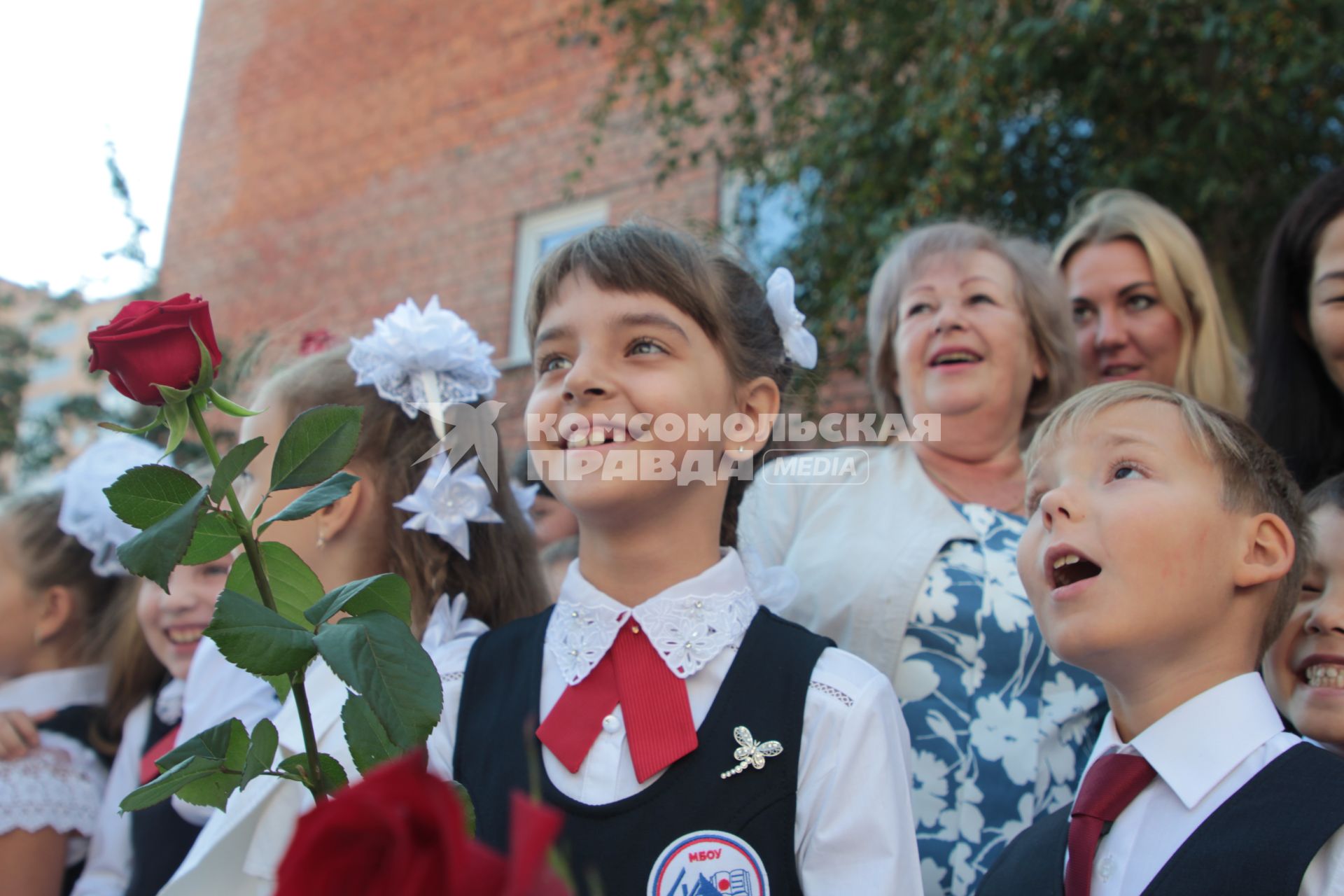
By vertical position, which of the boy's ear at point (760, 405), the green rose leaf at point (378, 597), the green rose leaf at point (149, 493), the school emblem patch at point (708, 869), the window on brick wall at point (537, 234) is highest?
the window on brick wall at point (537, 234)

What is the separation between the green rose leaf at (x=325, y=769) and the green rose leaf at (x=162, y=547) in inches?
Result: 7.5

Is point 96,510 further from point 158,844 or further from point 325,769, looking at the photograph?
point 325,769

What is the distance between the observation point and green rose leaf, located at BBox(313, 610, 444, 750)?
863mm

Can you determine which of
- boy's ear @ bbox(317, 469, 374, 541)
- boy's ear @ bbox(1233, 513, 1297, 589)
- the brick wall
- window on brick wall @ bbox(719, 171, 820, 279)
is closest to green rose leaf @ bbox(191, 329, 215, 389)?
boy's ear @ bbox(317, 469, 374, 541)

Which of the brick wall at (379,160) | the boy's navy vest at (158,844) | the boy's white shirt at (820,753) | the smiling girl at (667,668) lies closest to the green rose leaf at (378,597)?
the smiling girl at (667,668)

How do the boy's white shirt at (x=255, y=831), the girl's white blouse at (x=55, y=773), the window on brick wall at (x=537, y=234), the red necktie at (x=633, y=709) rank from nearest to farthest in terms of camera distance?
1. the red necktie at (x=633, y=709)
2. the boy's white shirt at (x=255, y=831)
3. the girl's white blouse at (x=55, y=773)
4. the window on brick wall at (x=537, y=234)

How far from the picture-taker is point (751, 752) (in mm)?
1461

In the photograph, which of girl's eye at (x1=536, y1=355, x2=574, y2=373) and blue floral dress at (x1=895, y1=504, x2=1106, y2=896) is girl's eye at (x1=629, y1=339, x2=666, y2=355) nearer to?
girl's eye at (x1=536, y1=355, x2=574, y2=373)

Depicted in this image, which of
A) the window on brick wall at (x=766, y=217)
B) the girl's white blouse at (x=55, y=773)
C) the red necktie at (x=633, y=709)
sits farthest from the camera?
the window on brick wall at (x=766, y=217)

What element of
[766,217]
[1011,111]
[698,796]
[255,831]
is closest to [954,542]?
[698,796]

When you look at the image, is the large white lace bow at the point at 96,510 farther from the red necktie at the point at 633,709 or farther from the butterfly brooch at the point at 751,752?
the butterfly brooch at the point at 751,752

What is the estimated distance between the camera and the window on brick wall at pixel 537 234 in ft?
24.3

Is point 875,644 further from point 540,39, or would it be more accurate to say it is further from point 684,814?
point 540,39

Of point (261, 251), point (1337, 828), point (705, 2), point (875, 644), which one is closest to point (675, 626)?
point (875, 644)
